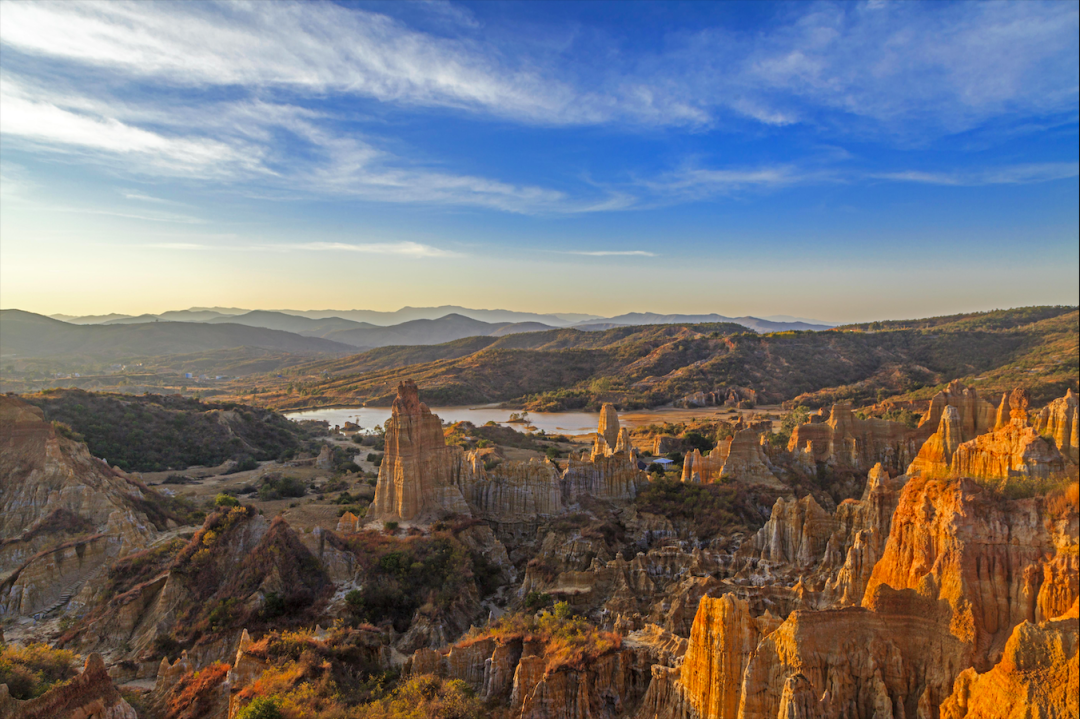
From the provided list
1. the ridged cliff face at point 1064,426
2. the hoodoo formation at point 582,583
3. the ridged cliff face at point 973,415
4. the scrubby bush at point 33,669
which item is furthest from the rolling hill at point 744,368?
the scrubby bush at point 33,669

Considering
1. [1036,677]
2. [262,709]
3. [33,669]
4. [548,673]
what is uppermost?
[1036,677]

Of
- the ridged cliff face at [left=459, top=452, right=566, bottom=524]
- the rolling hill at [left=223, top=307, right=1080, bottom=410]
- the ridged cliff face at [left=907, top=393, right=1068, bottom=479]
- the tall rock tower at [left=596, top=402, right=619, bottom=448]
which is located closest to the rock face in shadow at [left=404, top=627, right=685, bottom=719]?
the ridged cliff face at [left=907, top=393, right=1068, bottom=479]

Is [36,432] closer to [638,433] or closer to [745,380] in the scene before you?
[638,433]

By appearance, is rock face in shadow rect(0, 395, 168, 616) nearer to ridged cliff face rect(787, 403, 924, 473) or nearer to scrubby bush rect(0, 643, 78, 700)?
scrubby bush rect(0, 643, 78, 700)

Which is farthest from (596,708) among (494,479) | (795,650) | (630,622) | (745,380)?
(745,380)

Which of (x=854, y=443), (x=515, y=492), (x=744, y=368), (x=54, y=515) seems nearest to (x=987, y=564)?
(x=515, y=492)

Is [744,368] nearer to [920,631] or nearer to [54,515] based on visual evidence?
[54,515]

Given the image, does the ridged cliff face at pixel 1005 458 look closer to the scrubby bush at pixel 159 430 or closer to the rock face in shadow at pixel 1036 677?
the rock face in shadow at pixel 1036 677
